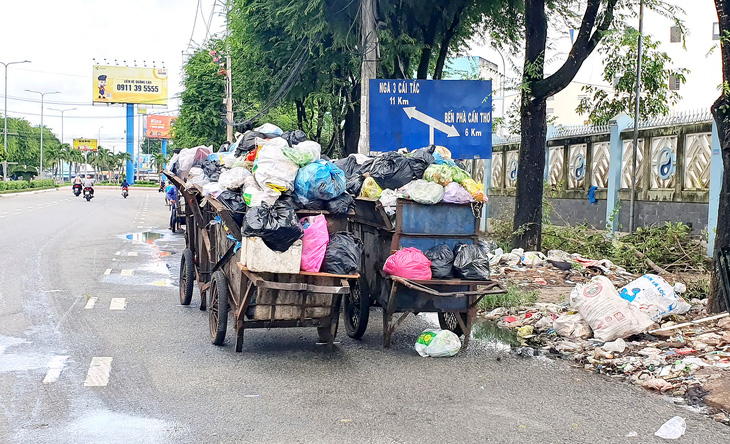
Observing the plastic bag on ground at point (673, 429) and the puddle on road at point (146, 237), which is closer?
the plastic bag on ground at point (673, 429)

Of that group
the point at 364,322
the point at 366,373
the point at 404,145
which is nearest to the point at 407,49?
the point at 404,145

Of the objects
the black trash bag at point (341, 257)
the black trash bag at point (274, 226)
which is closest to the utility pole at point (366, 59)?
the black trash bag at point (341, 257)

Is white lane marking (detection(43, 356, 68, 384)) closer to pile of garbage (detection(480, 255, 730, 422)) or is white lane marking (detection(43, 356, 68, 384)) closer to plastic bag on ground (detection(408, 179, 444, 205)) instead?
plastic bag on ground (detection(408, 179, 444, 205))

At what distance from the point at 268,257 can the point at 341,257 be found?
685 mm

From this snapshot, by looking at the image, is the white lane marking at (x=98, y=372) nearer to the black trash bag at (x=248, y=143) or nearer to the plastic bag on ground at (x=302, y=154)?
the plastic bag on ground at (x=302, y=154)

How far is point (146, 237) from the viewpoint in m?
20.5

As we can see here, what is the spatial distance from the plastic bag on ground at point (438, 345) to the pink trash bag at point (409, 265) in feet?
1.97

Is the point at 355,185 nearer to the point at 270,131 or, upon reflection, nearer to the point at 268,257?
the point at 270,131

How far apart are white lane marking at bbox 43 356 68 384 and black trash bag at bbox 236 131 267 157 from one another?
2.88 m

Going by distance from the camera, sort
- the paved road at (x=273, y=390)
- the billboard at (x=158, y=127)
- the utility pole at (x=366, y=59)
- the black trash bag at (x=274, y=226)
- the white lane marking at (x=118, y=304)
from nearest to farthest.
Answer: the paved road at (x=273, y=390) → the black trash bag at (x=274, y=226) → the white lane marking at (x=118, y=304) → the utility pole at (x=366, y=59) → the billboard at (x=158, y=127)

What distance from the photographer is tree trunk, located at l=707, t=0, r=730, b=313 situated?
26.2 ft

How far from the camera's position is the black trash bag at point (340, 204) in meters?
7.18

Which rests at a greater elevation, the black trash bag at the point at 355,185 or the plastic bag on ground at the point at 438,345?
the black trash bag at the point at 355,185

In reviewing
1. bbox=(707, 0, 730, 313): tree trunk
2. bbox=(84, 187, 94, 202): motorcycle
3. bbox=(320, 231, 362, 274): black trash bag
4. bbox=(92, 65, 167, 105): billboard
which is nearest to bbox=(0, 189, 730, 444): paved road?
bbox=(320, 231, 362, 274): black trash bag
